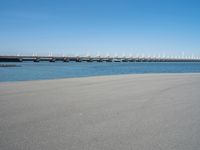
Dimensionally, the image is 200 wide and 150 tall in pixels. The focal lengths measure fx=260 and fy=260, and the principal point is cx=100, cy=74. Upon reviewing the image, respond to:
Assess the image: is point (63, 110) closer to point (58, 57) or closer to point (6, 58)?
point (6, 58)

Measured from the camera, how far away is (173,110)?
22.6 ft

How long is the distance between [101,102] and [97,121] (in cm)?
260

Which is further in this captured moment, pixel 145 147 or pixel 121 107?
pixel 121 107

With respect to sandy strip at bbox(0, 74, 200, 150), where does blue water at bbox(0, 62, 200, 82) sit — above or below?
below

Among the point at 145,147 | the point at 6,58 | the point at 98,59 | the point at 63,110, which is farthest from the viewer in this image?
the point at 98,59

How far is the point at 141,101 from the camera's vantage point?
27.5 feet

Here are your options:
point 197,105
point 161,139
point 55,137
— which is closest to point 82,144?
point 55,137

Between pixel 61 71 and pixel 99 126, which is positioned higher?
pixel 99 126

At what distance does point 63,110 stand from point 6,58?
383 feet

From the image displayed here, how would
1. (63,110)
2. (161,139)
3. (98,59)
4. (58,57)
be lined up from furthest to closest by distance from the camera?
(98,59) → (58,57) → (63,110) → (161,139)

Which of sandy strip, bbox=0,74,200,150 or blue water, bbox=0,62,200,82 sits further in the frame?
blue water, bbox=0,62,200,82

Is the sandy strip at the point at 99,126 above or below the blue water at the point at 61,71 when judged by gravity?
above

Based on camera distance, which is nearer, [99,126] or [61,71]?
[99,126]

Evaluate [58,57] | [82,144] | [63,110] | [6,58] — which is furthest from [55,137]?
[58,57]
